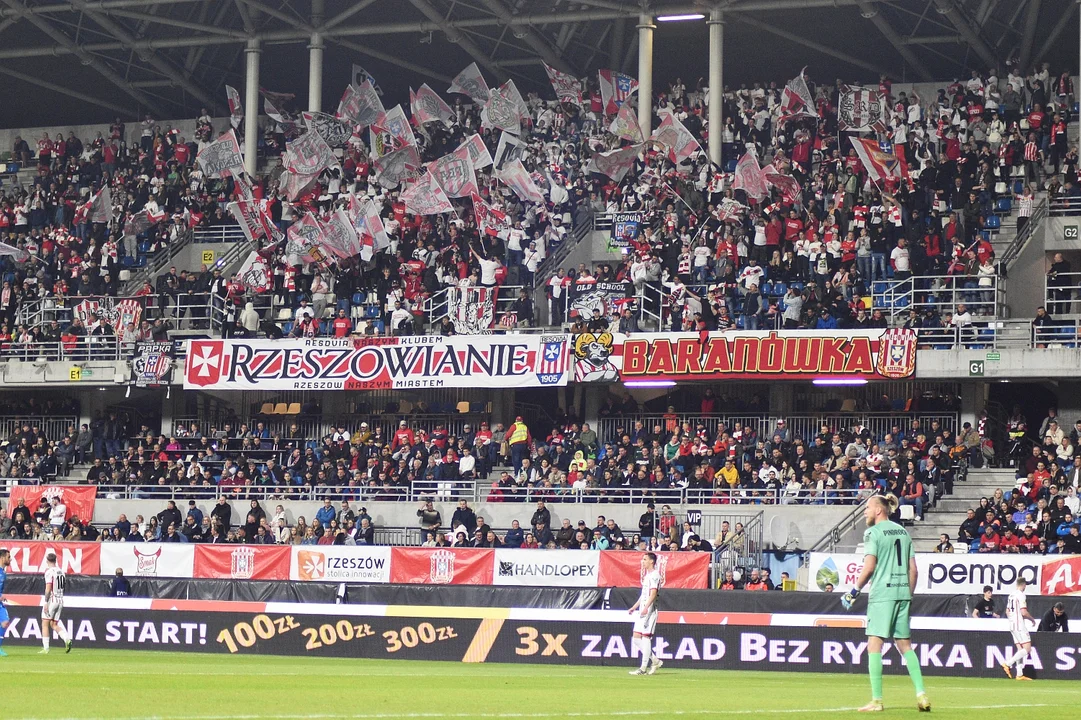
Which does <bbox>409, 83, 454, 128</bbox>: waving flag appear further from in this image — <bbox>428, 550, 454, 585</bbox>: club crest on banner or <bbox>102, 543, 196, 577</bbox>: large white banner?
<bbox>428, 550, 454, 585</bbox>: club crest on banner

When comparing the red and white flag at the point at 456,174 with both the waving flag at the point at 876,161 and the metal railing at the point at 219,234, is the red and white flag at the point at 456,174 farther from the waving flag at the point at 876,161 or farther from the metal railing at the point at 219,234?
the waving flag at the point at 876,161

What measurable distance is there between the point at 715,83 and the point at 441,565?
16034 mm

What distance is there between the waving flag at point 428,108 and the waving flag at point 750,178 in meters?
9.99

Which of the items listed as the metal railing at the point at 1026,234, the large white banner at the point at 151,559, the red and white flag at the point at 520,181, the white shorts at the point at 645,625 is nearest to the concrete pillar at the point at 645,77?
the red and white flag at the point at 520,181

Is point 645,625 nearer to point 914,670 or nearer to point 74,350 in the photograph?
point 914,670

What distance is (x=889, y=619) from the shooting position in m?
13.0

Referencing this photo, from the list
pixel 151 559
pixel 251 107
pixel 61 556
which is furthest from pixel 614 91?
pixel 61 556

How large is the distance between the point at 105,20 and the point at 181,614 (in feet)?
84.1

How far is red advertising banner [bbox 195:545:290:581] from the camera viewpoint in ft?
113

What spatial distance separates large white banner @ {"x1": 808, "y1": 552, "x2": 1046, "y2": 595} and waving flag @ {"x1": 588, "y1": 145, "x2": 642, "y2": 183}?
1498 cm

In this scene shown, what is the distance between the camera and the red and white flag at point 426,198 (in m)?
41.9

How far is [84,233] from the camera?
4784cm

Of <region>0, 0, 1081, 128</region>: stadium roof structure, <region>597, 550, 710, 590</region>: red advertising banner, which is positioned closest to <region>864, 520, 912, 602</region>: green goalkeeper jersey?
<region>597, 550, 710, 590</region>: red advertising banner

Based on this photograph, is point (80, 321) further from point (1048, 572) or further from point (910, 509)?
point (1048, 572)
